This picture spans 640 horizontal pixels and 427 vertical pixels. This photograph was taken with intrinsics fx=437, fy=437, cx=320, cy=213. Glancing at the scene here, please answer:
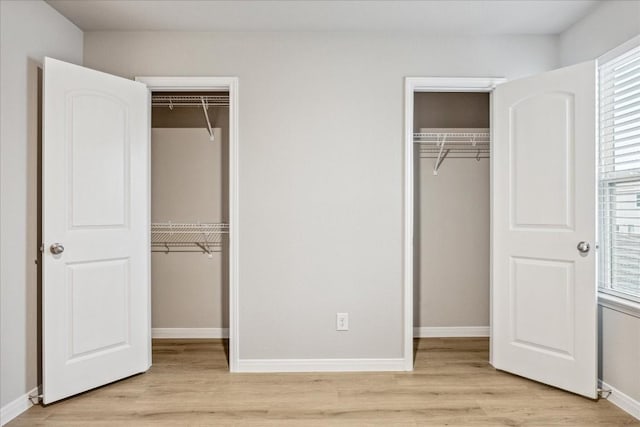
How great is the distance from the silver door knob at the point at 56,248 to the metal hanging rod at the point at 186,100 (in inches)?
62.5

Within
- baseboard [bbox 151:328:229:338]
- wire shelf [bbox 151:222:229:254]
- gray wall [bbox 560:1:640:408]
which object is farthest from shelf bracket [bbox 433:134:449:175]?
baseboard [bbox 151:328:229:338]

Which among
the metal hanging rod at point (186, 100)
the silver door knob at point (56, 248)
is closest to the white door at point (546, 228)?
the metal hanging rod at point (186, 100)

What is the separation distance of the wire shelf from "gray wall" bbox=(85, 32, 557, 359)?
2.99ft

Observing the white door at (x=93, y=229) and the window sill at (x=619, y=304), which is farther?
the white door at (x=93, y=229)

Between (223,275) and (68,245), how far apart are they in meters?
1.52

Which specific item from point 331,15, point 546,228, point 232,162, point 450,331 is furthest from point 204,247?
point 546,228

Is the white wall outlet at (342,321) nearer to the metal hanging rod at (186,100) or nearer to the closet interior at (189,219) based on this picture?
the closet interior at (189,219)

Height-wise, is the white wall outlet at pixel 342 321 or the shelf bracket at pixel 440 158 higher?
the shelf bracket at pixel 440 158

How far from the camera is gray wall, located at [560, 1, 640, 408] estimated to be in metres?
2.50

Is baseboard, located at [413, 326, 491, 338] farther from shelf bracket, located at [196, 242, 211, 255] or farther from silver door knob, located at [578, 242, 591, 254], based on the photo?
shelf bracket, located at [196, 242, 211, 255]

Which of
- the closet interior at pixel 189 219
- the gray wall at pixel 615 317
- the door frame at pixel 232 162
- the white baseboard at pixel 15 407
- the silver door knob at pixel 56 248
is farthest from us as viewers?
the closet interior at pixel 189 219

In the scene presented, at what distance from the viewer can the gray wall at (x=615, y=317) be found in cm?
250

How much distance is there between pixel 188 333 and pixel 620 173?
11.7 ft

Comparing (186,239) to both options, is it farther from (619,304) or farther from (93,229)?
(619,304)
